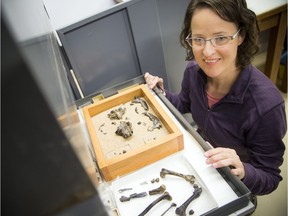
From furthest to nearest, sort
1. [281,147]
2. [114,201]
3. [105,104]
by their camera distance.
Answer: [105,104]
[281,147]
[114,201]

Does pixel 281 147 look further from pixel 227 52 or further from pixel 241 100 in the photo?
pixel 227 52

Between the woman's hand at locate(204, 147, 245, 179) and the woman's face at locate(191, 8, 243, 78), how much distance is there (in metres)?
0.34

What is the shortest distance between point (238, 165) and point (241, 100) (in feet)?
0.84

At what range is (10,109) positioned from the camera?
14 centimetres

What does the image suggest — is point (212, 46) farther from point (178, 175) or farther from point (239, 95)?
point (178, 175)

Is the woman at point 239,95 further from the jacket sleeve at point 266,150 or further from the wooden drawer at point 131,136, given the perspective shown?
the wooden drawer at point 131,136

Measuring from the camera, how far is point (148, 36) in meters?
1.30

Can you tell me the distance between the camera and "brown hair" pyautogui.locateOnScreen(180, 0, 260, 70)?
2.83 feet

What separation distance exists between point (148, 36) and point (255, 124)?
68cm

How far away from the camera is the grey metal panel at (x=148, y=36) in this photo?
3.97 ft

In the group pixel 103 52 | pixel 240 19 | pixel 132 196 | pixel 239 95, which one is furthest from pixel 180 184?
pixel 103 52

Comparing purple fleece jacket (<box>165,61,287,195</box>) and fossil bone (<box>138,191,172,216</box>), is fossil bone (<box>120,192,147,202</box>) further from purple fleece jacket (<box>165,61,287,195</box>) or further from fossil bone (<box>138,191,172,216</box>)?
purple fleece jacket (<box>165,61,287,195</box>)

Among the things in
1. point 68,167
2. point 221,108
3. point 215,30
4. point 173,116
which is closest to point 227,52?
point 215,30

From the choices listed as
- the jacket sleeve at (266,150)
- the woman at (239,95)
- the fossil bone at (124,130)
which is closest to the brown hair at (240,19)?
the woman at (239,95)
